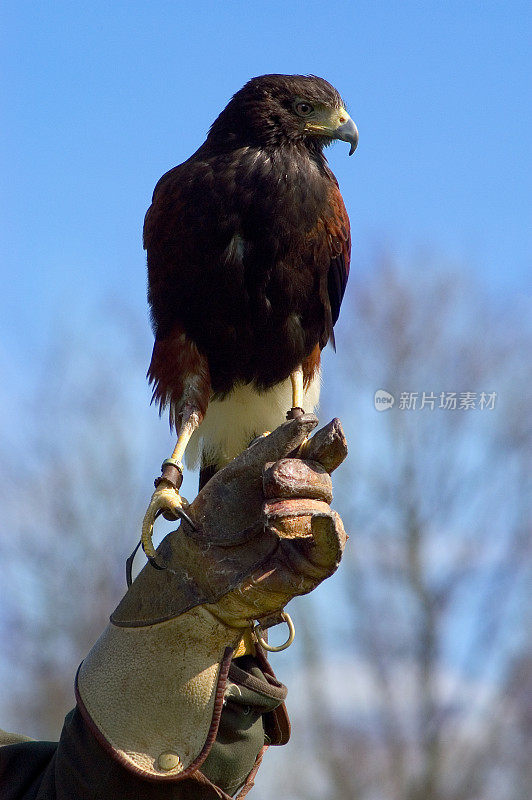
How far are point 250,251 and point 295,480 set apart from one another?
61.9 inches

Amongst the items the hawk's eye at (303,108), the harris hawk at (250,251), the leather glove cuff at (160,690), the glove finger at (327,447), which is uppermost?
the hawk's eye at (303,108)

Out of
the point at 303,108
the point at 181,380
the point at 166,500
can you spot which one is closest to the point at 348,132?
the point at 303,108

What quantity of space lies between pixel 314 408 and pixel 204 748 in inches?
106

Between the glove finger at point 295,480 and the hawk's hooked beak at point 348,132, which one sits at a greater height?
the hawk's hooked beak at point 348,132

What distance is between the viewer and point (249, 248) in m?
3.94

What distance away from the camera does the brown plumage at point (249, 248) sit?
13.0ft

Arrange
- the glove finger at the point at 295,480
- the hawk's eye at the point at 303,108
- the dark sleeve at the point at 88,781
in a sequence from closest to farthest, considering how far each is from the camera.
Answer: the dark sleeve at the point at 88,781 → the glove finger at the point at 295,480 → the hawk's eye at the point at 303,108

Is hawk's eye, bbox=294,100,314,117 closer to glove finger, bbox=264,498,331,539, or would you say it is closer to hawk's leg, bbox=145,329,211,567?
hawk's leg, bbox=145,329,211,567

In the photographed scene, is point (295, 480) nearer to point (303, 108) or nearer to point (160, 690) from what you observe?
point (160, 690)

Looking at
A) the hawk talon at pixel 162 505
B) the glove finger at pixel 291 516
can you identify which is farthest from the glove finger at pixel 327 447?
the hawk talon at pixel 162 505

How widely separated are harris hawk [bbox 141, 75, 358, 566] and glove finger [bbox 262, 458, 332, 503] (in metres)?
1.21

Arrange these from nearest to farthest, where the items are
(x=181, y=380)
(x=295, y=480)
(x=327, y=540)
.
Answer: (x=327, y=540)
(x=295, y=480)
(x=181, y=380)

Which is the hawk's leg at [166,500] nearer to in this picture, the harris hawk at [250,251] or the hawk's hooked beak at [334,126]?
the harris hawk at [250,251]

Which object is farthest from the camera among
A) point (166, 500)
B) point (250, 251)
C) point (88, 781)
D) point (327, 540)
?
point (250, 251)
